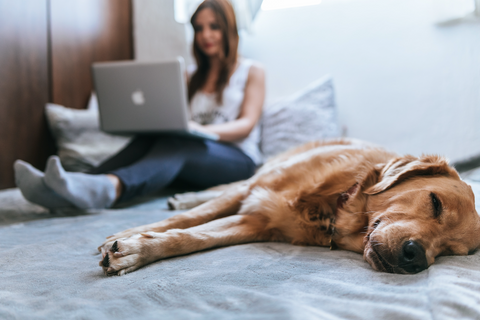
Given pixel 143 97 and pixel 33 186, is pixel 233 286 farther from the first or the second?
pixel 143 97

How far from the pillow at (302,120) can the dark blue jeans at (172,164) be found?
0.35m

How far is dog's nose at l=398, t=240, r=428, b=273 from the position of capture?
906mm

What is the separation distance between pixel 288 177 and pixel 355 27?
6.36 ft

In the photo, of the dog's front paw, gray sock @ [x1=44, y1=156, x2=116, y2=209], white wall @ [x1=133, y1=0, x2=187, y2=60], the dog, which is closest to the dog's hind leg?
the dog

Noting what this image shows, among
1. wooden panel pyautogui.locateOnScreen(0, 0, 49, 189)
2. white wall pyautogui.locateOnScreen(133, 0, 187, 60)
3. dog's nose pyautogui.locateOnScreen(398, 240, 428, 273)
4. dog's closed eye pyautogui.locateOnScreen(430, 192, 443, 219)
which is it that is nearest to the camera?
dog's nose pyautogui.locateOnScreen(398, 240, 428, 273)

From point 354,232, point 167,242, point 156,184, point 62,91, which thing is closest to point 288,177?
point 354,232

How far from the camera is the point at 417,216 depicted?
1.02 m

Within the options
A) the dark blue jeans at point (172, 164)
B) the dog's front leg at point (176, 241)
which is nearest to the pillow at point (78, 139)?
the dark blue jeans at point (172, 164)

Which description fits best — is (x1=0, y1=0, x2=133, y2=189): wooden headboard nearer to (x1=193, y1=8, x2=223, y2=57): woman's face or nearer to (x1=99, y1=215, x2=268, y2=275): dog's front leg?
(x1=193, y1=8, x2=223, y2=57): woman's face

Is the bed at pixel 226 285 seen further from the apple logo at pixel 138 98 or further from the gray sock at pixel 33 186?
the apple logo at pixel 138 98

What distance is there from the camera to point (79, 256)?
3.58ft

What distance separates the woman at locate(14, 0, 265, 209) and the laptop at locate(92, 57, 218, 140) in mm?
153

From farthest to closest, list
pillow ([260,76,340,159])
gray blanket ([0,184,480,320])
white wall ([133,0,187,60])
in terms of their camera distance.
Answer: white wall ([133,0,187,60]) → pillow ([260,76,340,159]) → gray blanket ([0,184,480,320])

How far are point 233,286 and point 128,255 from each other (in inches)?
13.1
